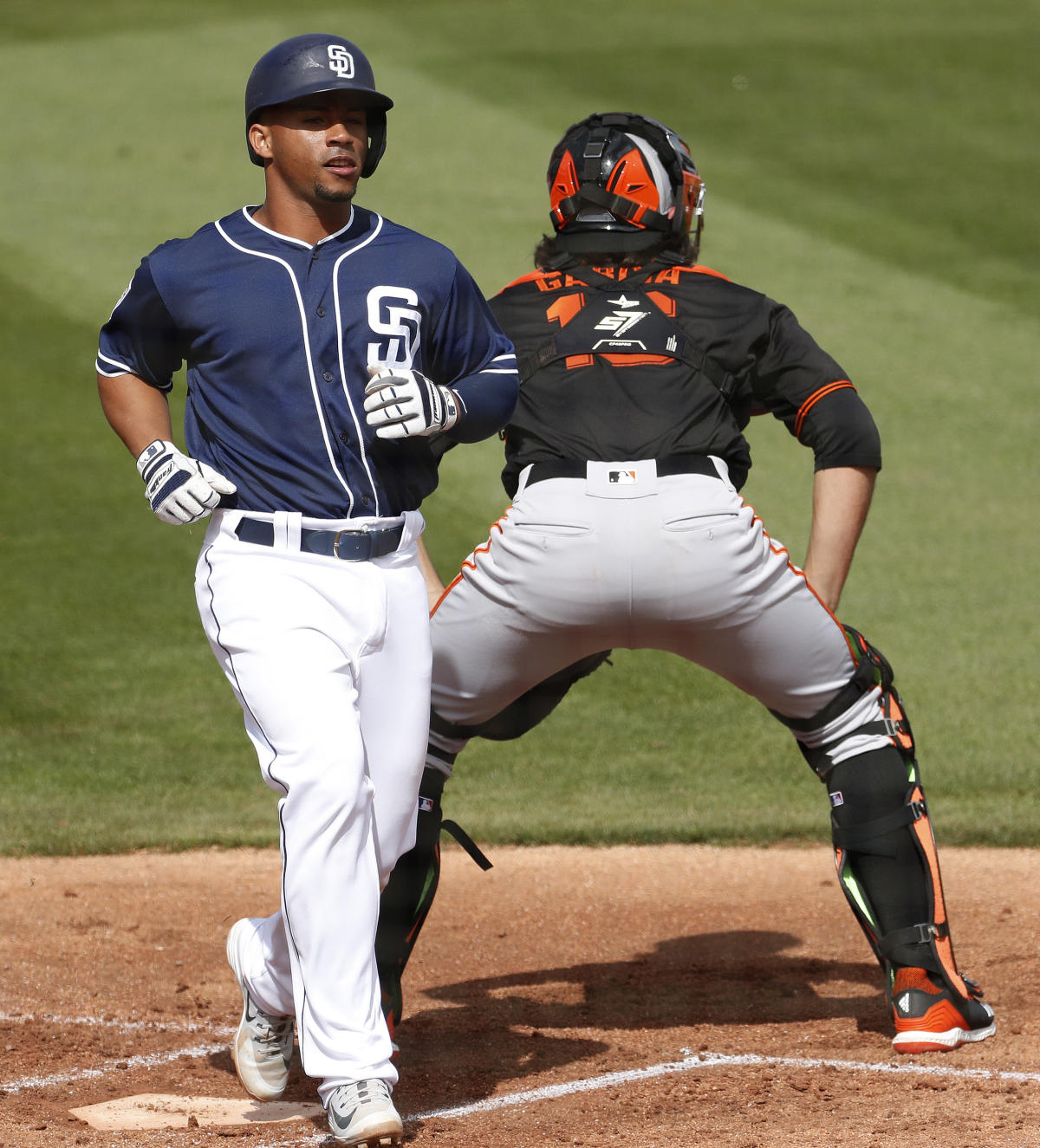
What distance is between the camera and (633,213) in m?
4.18

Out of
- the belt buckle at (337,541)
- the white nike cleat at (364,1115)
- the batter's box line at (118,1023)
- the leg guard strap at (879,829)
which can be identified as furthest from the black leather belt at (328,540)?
the batter's box line at (118,1023)

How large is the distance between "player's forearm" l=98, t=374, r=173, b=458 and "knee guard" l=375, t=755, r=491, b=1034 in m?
1.07

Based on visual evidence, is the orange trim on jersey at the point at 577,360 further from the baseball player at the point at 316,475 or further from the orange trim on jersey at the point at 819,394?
the orange trim on jersey at the point at 819,394

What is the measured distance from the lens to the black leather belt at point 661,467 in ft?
12.8

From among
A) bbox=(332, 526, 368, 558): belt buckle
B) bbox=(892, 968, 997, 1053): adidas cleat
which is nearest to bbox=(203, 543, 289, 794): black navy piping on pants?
bbox=(332, 526, 368, 558): belt buckle

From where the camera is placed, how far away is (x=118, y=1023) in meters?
4.50

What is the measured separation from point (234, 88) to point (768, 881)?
617 inches

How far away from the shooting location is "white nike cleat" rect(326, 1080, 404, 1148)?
3.19m

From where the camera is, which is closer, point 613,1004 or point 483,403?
point 483,403

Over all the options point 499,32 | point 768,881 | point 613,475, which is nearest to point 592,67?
point 499,32

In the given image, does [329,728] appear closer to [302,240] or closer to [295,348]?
[295,348]

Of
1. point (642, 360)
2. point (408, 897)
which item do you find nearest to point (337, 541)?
point (642, 360)

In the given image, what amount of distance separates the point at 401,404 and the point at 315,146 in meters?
0.64

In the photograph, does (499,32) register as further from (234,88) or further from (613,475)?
(613,475)
